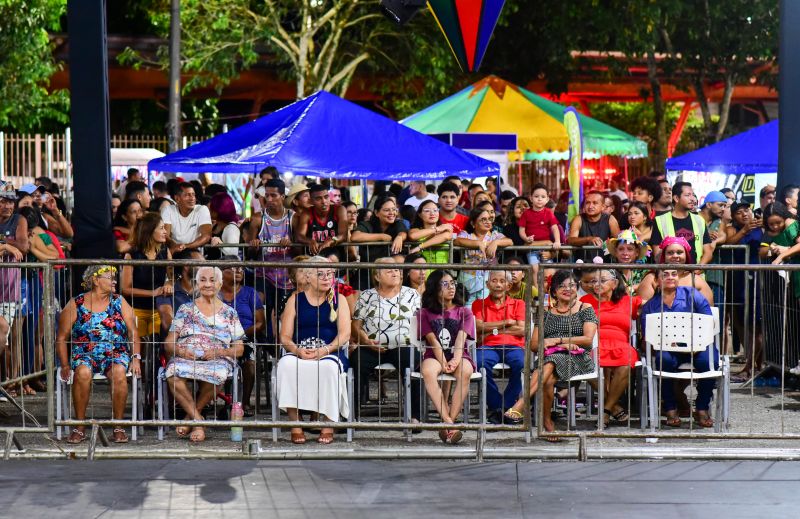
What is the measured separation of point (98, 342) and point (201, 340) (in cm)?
70

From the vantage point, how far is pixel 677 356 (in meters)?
9.95

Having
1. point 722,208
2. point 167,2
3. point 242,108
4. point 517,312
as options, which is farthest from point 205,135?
point 517,312

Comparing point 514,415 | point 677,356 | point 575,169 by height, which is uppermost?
point 575,169

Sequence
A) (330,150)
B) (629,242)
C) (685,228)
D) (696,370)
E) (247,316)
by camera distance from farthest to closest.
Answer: (330,150) < (685,228) < (629,242) < (247,316) < (696,370)

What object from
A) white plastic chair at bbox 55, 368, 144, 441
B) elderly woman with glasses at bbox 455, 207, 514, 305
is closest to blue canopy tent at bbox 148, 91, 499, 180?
elderly woman with glasses at bbox 455, 207, 514, 305

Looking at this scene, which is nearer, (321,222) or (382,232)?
(321,222)

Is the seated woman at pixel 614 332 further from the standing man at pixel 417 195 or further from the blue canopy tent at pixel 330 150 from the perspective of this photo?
the standing man at pixel 417 195

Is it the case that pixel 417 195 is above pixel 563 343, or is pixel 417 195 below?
above

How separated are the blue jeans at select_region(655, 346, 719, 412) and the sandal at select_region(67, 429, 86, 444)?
4035 millimetres

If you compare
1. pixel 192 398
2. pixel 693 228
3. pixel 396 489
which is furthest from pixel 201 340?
pixel 693 228

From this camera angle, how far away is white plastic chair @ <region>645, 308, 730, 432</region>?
9719 mm

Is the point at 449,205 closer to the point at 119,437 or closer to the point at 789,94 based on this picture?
the point at 789,94

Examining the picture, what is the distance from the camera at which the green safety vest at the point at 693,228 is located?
41.2 feet

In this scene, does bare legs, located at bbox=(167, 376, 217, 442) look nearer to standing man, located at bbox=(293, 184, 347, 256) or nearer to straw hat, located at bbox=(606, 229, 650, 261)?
standing man, located at bbox=(293, 184, 347, 256)
